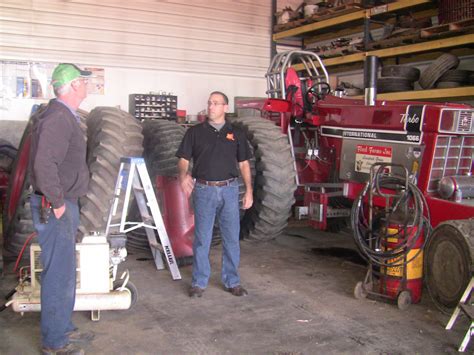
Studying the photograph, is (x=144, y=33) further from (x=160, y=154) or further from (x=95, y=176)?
(x=95, y=176)

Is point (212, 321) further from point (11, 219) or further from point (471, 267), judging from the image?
point (11, 219)

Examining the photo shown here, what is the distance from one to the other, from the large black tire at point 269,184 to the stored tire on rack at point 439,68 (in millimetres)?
2758

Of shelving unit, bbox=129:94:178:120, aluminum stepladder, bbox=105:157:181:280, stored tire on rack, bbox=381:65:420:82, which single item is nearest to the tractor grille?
aluminum stepladder, bbox=105:157:181:280

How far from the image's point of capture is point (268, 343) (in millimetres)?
3359

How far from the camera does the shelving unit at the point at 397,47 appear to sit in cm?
685

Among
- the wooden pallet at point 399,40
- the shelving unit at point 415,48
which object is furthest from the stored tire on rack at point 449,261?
the wooden pallet at point 399,40

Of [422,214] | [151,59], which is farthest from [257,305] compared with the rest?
[151,59]

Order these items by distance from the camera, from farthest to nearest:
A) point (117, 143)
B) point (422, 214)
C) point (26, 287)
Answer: point (117, 143), point (422, 214), point (26, 287)

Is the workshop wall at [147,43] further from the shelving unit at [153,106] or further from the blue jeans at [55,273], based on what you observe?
the blue jeans at [55,273]

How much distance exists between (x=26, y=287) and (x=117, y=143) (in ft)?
5.16

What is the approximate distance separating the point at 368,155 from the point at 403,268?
4.40ft

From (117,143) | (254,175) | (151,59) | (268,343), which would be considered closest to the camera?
(268,343)

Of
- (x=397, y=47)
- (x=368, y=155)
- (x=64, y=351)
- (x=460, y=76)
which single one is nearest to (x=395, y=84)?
(x=397, y=47)

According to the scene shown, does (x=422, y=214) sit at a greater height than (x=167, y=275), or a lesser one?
greater
